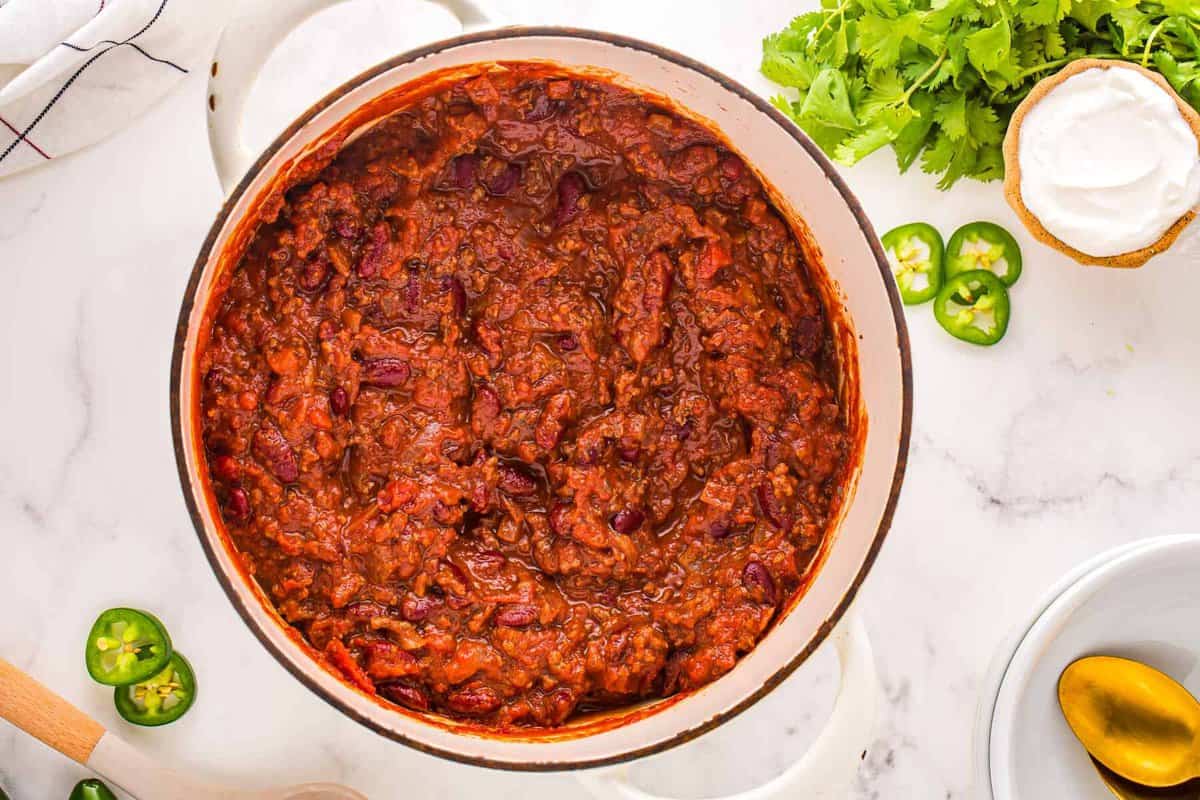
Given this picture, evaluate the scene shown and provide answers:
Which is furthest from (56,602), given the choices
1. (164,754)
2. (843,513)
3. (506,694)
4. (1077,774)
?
(1077,774)

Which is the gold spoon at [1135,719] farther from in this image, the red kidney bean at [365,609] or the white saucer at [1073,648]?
the red kidney bean at [365,609]

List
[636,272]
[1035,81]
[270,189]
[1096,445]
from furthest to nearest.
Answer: [1096,445]
[1035,81]
[636,272]
[270,189]

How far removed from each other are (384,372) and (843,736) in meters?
1.19

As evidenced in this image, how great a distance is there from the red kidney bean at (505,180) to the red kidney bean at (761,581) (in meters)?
0.96

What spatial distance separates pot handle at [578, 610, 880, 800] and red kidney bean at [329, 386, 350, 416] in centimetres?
109

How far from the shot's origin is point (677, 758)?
2.72 m

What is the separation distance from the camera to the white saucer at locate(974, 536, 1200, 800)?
2582mm

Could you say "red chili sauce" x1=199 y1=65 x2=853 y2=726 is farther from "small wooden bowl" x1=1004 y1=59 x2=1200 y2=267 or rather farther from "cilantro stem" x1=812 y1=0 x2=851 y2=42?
"small wooden bowl" x1=1004 y1=59 x2=1200 y2=267

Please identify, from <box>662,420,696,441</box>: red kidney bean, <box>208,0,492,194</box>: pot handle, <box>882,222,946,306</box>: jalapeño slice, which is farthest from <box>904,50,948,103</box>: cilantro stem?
<box>208,0,492,194</box>: pot handle

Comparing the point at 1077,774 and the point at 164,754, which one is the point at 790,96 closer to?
the point at 1077,774

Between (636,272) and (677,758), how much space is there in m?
1.17

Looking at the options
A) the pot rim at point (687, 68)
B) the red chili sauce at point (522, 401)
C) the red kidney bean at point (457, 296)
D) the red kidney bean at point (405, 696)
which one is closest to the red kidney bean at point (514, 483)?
the red chili sauce at point (522, 401)

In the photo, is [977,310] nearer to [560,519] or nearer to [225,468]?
[560,519]

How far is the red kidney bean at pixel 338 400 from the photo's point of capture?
7.86 ft
